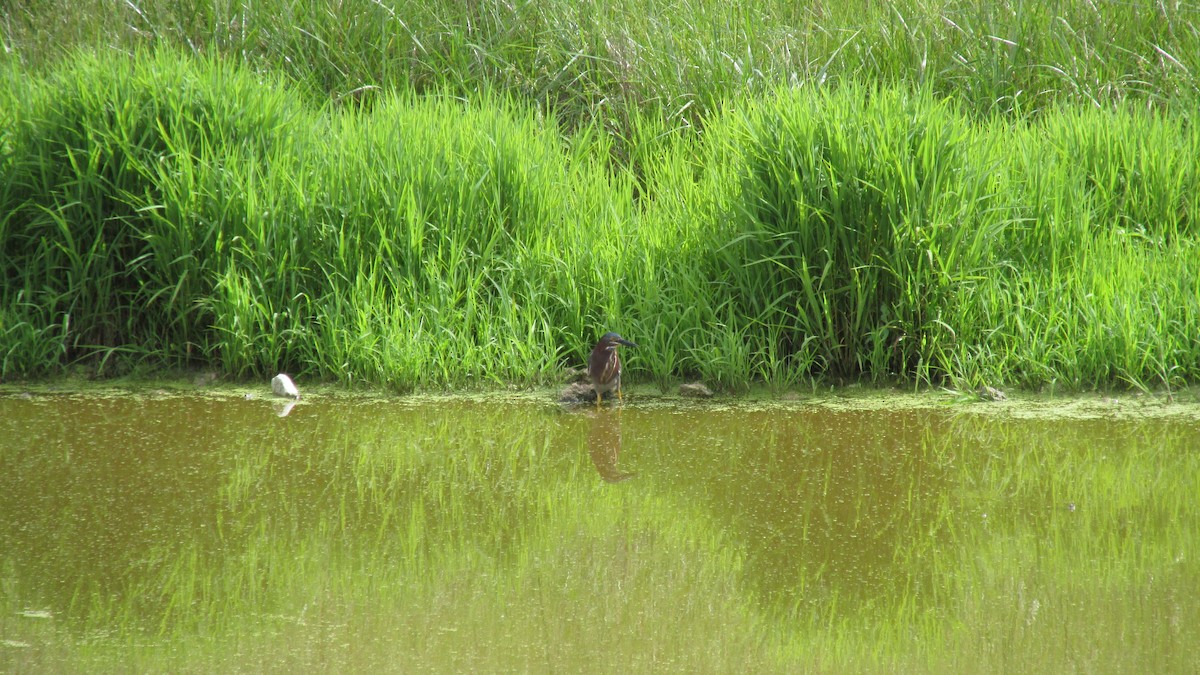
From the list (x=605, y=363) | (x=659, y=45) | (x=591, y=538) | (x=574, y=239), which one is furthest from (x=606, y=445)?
(x=659, y=45)

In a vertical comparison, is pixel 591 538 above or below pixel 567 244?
below

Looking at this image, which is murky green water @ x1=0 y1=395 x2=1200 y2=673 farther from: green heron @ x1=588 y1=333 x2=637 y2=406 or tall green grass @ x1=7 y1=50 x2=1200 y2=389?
tall green grass @ x1=7 y1=50 x2=1200 y2=389

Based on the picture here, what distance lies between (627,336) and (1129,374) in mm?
1964

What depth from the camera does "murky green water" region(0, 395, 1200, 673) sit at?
8.73ft

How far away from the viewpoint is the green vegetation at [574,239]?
4492 millimetres

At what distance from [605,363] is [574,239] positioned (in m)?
0.85

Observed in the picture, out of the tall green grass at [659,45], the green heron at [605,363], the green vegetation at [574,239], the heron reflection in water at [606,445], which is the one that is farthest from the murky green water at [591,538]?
the tall green grass at [659,45]

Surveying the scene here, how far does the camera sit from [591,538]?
324cm

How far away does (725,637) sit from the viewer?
2.71m

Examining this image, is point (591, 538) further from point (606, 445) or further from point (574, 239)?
point (574, 239)

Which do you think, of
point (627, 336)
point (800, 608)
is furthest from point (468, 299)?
point (800, 608)

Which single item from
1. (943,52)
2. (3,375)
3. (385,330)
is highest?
(943,52)

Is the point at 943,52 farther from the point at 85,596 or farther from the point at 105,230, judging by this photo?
the point at 85,596

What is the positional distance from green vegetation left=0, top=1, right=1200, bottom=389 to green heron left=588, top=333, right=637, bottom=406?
0.33 m
